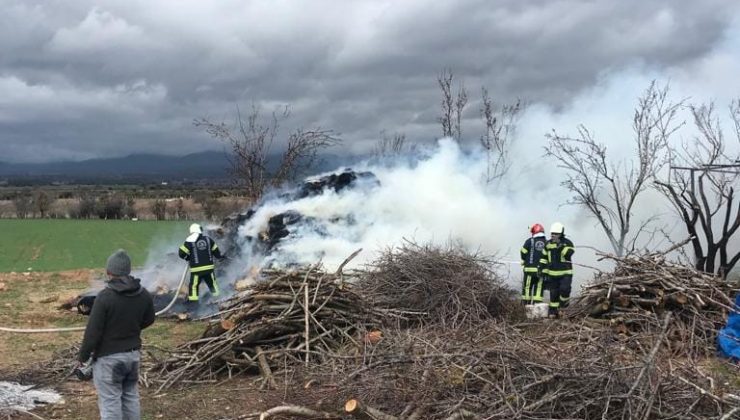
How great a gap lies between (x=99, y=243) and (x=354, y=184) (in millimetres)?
26029

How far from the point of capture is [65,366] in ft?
27.6

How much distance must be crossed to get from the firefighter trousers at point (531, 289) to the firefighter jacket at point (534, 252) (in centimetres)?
12

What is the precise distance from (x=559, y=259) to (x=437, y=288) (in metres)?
2.41

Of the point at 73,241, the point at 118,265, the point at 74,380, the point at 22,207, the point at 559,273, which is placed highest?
the point at 118,265

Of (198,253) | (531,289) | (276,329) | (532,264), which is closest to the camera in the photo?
(276,329)

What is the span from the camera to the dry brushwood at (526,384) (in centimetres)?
533

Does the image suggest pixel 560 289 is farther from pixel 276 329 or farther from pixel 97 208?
pixel 97 208

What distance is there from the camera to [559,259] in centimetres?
1117

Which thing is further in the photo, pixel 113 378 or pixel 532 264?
pixel 532 264

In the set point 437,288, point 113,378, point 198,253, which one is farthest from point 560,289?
point 113,378

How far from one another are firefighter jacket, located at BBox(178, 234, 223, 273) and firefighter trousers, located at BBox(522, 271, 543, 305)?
6.04 m

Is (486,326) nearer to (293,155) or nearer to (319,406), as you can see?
(319,406)

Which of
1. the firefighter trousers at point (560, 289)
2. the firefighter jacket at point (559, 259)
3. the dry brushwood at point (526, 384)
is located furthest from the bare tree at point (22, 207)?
the dry brushwood at point (526, 384)

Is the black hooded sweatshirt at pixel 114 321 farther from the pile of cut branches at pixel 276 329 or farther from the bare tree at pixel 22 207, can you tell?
the bare tree at pixel 22 207
